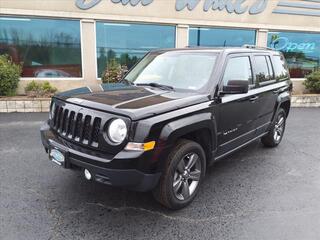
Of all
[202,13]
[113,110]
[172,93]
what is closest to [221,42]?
[202,13]

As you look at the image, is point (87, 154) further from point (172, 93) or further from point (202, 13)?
point (202, 13)

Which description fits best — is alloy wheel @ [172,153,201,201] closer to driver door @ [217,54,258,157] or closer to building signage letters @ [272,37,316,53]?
driver door @ [217,54,258,157]

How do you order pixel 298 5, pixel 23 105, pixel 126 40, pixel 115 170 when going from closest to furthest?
pixel 115 170 < pixel 23 105 < pixel 126 40 < pixel 298 5

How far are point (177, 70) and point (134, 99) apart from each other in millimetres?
1089

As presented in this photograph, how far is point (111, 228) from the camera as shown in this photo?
309 cm

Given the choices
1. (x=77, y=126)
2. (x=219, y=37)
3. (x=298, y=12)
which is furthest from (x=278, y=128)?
(x=298, y=12)

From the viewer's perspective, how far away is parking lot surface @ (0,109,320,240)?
3061 mm

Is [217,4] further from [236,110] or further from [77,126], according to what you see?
[77,126]

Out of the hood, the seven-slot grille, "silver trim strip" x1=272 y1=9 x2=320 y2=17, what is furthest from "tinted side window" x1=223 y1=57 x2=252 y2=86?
"silver trim strip" x1=272 y1=9 x2=320 y2=17

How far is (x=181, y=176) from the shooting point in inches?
135

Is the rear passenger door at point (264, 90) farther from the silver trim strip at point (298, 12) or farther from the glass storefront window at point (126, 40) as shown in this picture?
the silver trim strip at point (298, 12)

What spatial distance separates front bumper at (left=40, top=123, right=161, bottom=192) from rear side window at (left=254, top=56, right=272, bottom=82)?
8.56 ft

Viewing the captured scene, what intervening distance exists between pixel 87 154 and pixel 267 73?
3423 millimetres

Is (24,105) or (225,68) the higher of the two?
(225,68)
